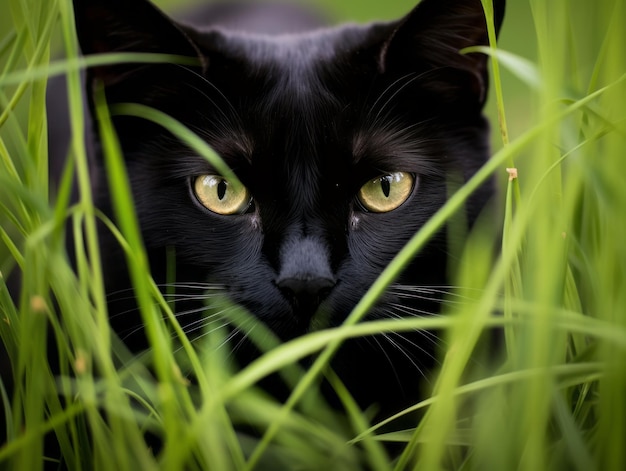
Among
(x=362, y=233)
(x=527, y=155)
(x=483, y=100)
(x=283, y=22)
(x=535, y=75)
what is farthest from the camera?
(x=283, y=22)

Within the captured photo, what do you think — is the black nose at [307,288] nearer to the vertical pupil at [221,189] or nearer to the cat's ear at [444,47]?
the vertical pupil at [221,189]

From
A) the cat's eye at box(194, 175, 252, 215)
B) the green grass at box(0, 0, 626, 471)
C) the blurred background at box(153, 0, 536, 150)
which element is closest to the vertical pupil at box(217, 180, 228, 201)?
the cat's eye at box(194, 175, 252, 215)

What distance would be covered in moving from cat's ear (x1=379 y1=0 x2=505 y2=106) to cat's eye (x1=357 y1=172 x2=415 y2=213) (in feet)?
0.46

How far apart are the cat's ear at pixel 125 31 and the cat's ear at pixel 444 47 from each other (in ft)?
0.87

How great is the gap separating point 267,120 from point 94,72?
0.25 metres

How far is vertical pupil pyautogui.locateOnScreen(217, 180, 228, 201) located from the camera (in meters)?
0.87

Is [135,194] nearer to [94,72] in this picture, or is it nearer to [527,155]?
[94,72]

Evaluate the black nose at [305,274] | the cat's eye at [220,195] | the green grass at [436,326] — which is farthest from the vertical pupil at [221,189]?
the green grass at [436,326]

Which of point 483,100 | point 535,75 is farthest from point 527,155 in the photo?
point 535,75

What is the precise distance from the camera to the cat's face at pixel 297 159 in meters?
0.82

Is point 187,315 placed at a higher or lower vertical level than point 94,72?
lower

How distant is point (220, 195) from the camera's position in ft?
2.89

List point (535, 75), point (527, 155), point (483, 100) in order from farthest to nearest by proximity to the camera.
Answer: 1. point (527, 155)
2. point (483, 100)
3. point (535, 75)

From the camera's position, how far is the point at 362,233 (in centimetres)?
86
